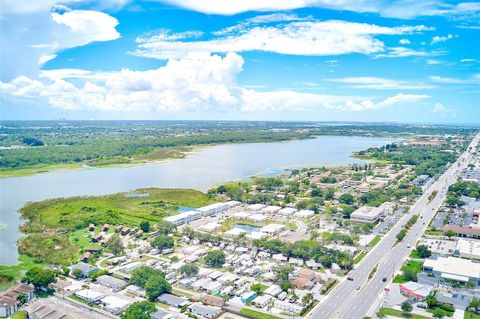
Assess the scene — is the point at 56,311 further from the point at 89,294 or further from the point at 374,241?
the point at 374,241

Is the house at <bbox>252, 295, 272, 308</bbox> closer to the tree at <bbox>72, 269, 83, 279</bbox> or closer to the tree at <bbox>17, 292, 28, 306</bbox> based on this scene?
the tree at <bbox>72, 269, 83, 279</bbox>

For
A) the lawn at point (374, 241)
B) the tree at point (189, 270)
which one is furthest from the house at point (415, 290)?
the tree at point (189, 270)

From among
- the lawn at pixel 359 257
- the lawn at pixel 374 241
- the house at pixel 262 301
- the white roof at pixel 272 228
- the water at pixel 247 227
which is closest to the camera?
the house at pixel 262 301

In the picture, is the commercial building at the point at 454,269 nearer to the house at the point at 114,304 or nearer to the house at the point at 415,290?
the house at the point at 415,290

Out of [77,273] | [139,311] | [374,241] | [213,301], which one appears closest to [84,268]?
[77,273]

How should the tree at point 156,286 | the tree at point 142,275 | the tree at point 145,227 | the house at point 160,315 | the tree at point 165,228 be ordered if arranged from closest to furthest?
1. the house at point 160,315
2. the tree at point 156,286
3. the tree at point 142,275
4. the tree at point 165,228
5. the tree at point 145,227

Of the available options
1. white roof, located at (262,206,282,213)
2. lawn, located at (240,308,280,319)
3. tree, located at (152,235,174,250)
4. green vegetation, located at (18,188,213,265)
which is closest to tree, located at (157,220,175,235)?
green vegetation, located at (18,188,213,265)

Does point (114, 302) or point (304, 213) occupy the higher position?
point (304, 213)
